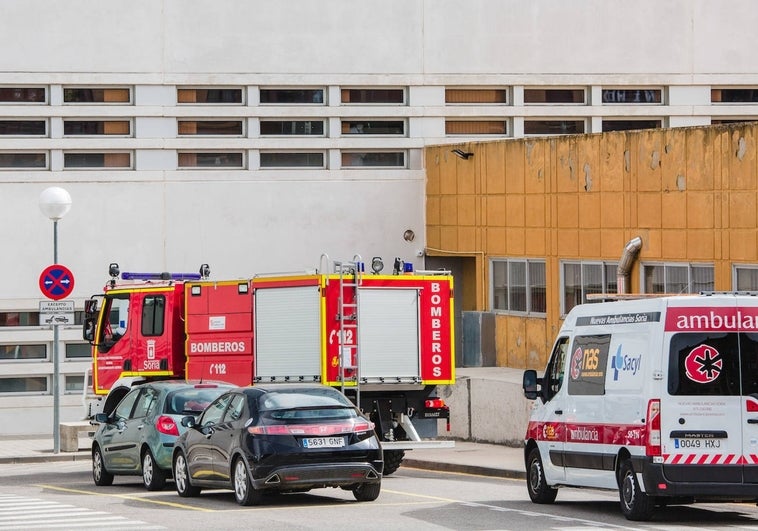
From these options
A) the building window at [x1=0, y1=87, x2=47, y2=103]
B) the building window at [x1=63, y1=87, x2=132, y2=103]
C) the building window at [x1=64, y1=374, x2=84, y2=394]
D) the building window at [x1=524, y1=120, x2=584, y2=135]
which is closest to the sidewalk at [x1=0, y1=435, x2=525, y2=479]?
the building window at [x1=64, y1=374, x2=84, y2=394]

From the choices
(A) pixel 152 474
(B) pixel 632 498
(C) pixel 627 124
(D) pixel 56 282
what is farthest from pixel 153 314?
(C) pixel 627 124

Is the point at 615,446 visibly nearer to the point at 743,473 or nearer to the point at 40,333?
the point at 743,473

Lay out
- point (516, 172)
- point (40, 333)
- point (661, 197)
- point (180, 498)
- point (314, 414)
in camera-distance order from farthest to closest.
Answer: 1. point (40, 333)
2. point (516, 172)
3. point (661, 197)
4. point (180, 498)
5. point (314, 414)

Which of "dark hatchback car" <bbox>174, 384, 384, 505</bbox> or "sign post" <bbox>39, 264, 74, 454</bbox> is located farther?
"sign post" <bbox>39, 264, 74, 454</bbox>

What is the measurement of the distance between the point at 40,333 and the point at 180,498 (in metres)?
14.3

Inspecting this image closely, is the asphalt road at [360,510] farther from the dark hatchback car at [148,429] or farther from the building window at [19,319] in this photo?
the building window at [19,319]

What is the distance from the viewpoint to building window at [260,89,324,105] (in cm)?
3519

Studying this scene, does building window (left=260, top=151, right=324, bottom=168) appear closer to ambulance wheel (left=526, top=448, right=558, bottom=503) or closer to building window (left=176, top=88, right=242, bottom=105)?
building window (left=176, top=88, right=242, bottom=105)

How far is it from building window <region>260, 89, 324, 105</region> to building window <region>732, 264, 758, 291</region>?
43.3 feet

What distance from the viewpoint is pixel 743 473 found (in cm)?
1628

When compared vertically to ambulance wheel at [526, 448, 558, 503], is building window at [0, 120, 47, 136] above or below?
above

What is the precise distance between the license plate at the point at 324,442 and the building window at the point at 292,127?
1752 centimetres

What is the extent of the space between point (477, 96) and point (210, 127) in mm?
5838
